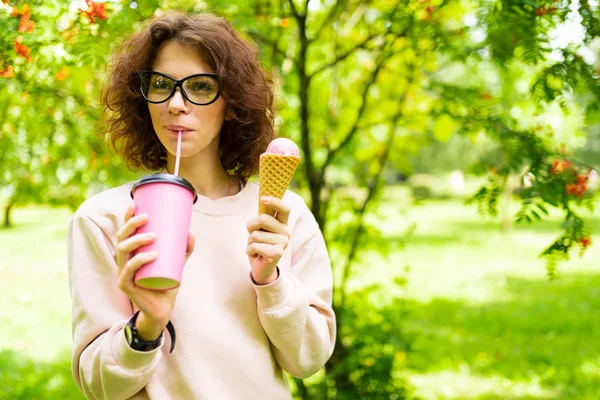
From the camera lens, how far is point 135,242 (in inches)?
46.7

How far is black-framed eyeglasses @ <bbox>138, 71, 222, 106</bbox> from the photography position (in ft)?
5.22

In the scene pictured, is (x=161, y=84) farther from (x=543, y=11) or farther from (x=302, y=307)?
(x=543, y=11)

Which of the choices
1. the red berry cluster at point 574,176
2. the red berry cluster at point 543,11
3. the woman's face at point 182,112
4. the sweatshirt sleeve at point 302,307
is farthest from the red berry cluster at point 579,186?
the woman's face at point 182,112

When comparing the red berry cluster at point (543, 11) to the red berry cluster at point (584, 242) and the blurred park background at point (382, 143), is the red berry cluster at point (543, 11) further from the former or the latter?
the red berry cluster at point (584, 242)

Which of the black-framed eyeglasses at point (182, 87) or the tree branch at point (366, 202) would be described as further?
the tree branch at point (366, 202)

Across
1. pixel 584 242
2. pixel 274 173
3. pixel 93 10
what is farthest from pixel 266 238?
pixel 584 242

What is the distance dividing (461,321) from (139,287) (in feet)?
19.4

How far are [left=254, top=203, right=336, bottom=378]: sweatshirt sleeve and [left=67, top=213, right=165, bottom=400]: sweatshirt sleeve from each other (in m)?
0.32

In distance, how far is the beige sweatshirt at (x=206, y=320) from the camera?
1474 millimetres

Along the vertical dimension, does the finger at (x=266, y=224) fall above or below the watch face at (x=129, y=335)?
above

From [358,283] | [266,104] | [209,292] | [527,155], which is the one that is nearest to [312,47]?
[527,155]

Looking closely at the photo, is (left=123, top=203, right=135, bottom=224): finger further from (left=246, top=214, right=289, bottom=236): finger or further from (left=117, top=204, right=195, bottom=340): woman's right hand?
(left=246, top=214, right=289, bottom=236): finger

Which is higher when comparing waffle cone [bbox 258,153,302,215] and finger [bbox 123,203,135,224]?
waffle cone [bbox 258,153,302,215]

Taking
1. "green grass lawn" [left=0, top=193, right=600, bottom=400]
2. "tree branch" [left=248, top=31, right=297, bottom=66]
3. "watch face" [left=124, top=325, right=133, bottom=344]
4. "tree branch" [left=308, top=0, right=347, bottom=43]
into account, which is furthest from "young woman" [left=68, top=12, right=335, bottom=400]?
"green grass lawn" [left=0, top=193, right=600, bottom=400]
